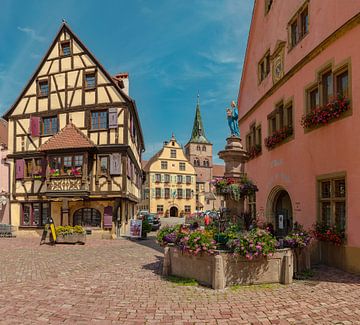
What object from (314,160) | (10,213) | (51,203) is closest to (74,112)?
(51,203)

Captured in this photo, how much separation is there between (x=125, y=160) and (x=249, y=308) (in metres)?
13.9

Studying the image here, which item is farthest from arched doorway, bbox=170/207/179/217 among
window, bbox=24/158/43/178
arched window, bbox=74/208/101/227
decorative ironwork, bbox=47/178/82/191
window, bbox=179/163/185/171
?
decorative ironwork, bbox=47/178/82/191

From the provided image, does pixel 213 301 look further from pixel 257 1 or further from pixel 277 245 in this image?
pixel 257 1

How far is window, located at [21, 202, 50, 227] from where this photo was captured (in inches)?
800

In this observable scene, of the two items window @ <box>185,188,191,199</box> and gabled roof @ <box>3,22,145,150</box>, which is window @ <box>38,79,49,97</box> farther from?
window @ <box>185,188,191,199</box>

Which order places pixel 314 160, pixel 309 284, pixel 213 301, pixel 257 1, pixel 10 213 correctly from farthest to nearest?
1. pixel 10 213
2. pixel 257 1
3. pixel 314 160
4. pixel 309 284
5. pixel 213 301

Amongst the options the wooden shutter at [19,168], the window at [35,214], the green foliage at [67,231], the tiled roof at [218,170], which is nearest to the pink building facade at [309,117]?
the green foliage at [67,231]

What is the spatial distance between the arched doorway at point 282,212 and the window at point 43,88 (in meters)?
15.5

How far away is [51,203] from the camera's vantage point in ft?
65.6

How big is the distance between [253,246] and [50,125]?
16956 mm

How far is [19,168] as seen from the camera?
20.6 meters

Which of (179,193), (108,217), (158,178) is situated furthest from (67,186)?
(179,193)

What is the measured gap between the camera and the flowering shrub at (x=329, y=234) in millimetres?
8756

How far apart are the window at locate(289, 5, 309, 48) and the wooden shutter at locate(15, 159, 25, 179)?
1710cm
